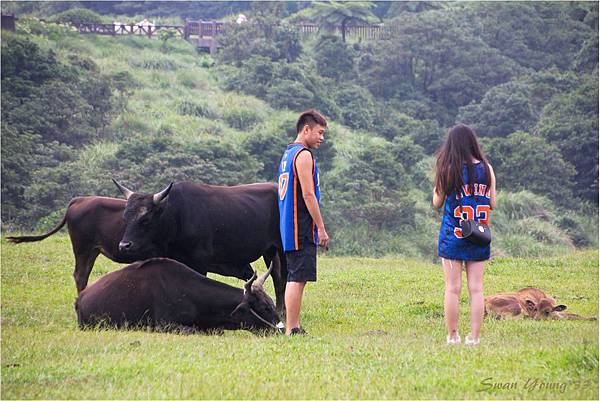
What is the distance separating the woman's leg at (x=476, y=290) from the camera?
8070mm

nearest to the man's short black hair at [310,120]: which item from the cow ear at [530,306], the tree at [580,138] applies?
the cow ear at [530,306]

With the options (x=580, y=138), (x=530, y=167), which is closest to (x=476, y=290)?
(x=530, y=167)

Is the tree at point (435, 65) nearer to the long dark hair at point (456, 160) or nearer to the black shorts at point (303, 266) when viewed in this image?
the black shorts at point (303, 266)

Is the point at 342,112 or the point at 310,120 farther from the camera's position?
the point at 342,112

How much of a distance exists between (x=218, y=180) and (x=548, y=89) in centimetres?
2039

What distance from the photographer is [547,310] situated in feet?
34.6

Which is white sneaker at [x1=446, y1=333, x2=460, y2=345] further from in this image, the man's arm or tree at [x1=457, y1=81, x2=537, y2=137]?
tree at [x1=457, y1=81, x2=537, y2=137]

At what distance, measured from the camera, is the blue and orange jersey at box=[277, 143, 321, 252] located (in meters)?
8.89

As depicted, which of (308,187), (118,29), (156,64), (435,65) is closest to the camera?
(308,187)

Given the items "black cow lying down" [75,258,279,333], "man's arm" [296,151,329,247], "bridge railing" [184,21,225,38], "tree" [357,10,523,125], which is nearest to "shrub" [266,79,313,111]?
"tree" [357,10,523,125]

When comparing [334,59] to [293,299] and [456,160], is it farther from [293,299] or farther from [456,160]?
[456,160]

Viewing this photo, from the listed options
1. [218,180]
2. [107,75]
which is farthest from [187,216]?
[107,75]

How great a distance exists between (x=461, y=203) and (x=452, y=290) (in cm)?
73

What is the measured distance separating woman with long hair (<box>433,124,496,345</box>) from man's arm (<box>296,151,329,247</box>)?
3.89ft
